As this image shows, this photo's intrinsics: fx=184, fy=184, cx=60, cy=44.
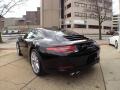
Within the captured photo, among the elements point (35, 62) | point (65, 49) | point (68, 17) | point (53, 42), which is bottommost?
point (35, 62)

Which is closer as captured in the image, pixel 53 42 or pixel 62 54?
pixel 62 54

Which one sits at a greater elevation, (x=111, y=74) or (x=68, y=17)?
(x=68, y=17)

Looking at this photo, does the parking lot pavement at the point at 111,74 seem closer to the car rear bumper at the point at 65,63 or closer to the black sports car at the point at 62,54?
the black sports car at the point at 62,54

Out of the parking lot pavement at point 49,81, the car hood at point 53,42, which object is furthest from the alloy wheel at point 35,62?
the car hood at point 53,42

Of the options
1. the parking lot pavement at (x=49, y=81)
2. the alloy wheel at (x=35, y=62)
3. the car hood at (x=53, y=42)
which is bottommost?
the parking lot pavement at (x=49, y=81)

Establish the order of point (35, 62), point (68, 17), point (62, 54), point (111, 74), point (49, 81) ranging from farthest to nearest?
point (68, 17) → point (35, 62) → point (111, 74) → point (49, 81) → point (62, 54)

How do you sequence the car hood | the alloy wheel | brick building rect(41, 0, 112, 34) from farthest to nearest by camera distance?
brick building rect(41, 0, 112, 34) < the alloy wheel < the car hood

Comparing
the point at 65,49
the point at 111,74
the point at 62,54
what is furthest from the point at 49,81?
the point at 111,74

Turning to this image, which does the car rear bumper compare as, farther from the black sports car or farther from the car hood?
the car hood

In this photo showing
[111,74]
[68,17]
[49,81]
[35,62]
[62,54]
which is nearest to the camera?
[62,54]

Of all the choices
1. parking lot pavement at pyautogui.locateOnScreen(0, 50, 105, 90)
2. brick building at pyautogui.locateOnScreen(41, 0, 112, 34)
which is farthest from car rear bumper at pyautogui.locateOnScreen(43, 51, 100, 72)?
brick building at pyautogui.locateOnScreen(41, 0, 112, 34)

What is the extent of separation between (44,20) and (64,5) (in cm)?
896

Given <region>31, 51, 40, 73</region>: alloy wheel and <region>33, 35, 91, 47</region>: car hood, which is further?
<region>31, 51, 40, 73</region>: alloy wheel

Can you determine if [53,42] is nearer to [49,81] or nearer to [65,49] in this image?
[65,49]
